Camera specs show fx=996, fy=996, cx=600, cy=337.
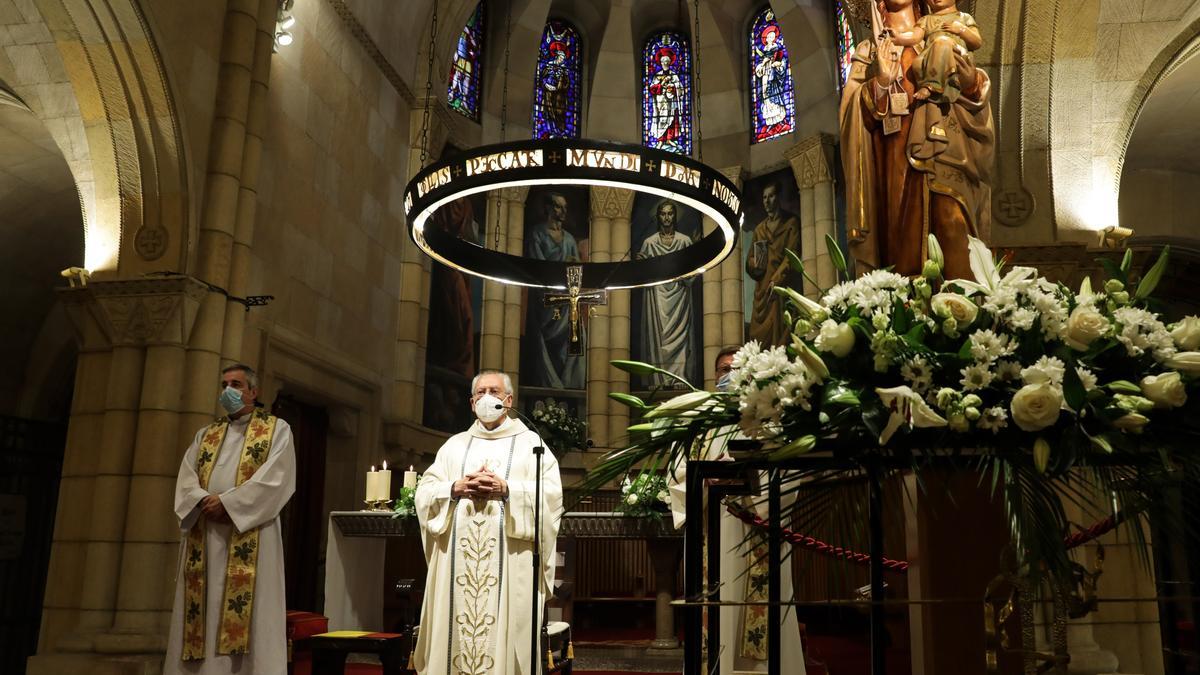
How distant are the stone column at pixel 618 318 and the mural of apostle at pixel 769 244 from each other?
1.93 m

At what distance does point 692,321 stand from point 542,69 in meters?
5.16

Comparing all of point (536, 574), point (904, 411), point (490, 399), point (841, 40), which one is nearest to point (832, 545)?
point (904, 411)

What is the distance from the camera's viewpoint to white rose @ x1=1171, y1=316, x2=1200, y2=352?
6.60 feet

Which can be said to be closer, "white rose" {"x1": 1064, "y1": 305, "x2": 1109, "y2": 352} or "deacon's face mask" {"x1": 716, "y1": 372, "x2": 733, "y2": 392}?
"white rose" {"x1": 1064, "y1": 305, "x2": 1109, "y2": 352}

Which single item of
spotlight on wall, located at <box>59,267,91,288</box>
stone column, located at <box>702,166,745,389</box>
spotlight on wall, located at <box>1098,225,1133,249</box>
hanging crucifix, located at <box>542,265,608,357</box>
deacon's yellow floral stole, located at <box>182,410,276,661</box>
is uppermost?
stone column, located at <box>702,166,745,389</box>

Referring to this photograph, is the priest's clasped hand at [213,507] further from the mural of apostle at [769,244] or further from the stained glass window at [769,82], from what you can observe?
the stained glass window at [769,82]

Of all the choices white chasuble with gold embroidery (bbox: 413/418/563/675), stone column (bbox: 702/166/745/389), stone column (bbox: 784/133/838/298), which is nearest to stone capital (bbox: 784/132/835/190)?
stone column (bbox: 784/133/838/298)

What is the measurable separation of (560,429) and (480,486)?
893cm

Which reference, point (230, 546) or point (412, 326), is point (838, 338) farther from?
point (412, 326)

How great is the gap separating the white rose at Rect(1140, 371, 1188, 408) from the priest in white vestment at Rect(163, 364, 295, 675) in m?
4.96

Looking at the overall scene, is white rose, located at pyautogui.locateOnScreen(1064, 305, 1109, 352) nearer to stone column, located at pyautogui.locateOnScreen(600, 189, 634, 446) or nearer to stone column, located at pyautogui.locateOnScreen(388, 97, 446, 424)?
stone column, located at pyautogui.locateOnScreen(388, 97, 446, 424)

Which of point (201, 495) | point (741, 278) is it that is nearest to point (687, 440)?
point (201, 495)

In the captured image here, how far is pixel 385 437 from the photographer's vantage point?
12586 millimetres

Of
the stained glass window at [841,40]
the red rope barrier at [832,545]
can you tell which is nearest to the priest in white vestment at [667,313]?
the stained glass window at [841,40]
